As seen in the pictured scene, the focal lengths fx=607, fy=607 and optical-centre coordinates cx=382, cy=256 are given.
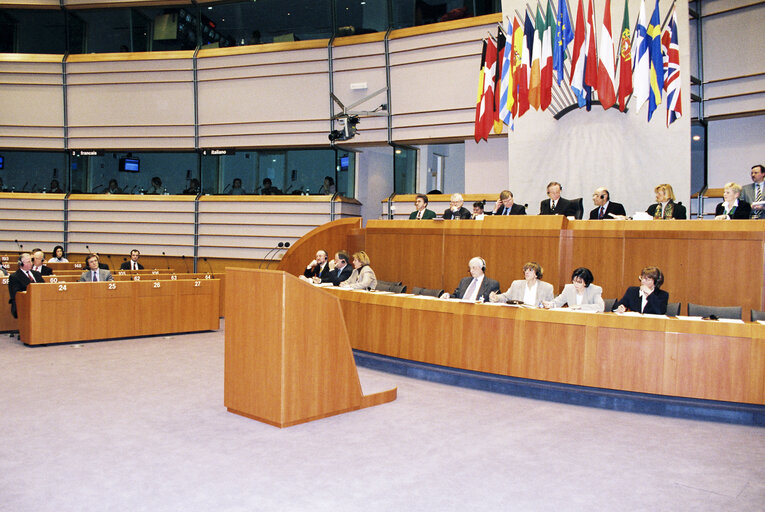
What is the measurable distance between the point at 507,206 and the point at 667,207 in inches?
73.5

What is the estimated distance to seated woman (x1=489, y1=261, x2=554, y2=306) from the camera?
234 inches

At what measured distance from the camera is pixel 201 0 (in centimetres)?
1280

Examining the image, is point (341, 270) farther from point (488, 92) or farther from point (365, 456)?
point (365, 456)

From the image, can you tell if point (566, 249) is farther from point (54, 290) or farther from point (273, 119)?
point (273, 119)

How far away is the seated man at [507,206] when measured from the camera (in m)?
7.58

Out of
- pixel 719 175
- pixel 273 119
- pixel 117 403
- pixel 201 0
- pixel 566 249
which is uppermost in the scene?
pixel 201 0

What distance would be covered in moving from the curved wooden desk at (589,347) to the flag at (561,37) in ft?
15.0

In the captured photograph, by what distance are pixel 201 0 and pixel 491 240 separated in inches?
362

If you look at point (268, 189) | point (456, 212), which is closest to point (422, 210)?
point (456, 212)

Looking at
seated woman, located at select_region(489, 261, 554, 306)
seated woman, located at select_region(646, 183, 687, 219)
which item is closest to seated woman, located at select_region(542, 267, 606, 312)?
seated woman, located at select_region(489, 261, 554, 306)

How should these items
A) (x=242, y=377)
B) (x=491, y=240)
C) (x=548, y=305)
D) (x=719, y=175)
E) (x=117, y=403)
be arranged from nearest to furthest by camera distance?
(x=242, y=377), (x=117, y=403), (x=548, y=305), (x=491, y=240), (x=719, y=175)

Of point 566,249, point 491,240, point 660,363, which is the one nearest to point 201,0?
point 491,240

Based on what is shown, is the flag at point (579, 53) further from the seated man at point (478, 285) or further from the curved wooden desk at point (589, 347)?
the curved wooden desk at point (589, 347)

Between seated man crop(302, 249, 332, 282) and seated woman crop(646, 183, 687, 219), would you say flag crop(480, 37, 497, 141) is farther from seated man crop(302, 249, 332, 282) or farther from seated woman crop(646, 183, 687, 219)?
seated woman crop(646, 183, 687, 219)
